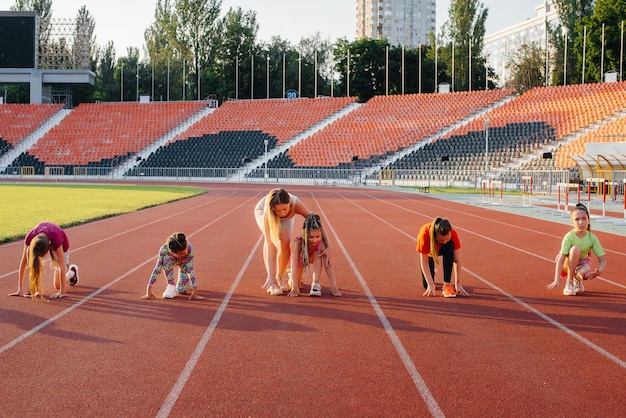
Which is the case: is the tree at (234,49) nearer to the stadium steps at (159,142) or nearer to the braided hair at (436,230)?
the stadium steps at (159,142)

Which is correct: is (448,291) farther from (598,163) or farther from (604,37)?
(604,37)

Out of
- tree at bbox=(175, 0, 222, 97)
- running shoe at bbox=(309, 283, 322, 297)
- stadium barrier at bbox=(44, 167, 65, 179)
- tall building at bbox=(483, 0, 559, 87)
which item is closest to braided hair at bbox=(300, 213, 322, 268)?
running shoe at bbox=(309, 283, 322, 297)

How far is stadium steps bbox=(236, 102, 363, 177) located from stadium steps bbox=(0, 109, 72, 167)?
62.4 ft

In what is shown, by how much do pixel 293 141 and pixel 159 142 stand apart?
11281 mm

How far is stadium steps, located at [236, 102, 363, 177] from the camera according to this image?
148 ft

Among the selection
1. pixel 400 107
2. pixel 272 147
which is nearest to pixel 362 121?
pixel 400 107

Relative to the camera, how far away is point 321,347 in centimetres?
523

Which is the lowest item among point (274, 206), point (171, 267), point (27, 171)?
point (171, 267)

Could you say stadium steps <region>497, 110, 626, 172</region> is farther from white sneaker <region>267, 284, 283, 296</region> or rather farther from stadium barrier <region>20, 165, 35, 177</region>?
stadium barrier <region>20, 165, 35, 177</region>

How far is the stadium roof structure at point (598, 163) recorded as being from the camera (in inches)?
1059

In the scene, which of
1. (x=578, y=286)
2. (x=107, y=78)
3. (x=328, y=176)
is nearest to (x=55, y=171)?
(x=328, y=176)

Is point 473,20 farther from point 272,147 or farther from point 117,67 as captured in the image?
point 117,67

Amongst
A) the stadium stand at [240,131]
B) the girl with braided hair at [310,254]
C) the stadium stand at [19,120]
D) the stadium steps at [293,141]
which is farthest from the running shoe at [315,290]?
the stadium stand at [19,120]

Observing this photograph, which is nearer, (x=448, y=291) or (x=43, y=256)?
(x=43, y=256)
